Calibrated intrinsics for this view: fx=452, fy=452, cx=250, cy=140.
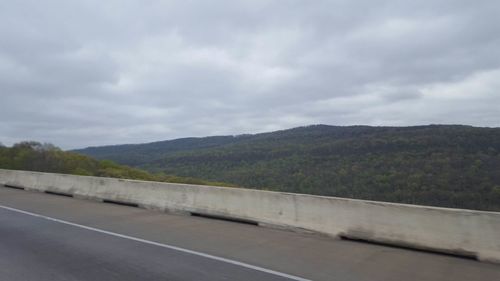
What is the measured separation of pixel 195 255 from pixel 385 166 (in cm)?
3362

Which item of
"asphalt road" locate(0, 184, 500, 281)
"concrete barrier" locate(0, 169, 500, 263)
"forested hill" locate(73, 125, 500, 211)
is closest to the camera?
"asphalt road" locate(0, 184, 500, 281)

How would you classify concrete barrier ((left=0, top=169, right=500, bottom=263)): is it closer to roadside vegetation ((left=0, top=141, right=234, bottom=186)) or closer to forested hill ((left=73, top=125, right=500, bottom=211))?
forested hill ((left=73, top=125, right=500, bottom=211))

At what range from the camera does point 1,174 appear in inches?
870

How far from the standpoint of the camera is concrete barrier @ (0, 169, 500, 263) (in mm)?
7406

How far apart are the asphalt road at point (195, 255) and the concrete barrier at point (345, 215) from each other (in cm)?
29

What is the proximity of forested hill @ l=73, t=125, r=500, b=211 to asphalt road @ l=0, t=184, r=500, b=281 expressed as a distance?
12593 millimetres

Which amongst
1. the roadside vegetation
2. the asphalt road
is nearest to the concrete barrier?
the asphalt road

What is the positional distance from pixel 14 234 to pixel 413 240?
7724 mm

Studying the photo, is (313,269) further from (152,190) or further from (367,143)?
(367,143)

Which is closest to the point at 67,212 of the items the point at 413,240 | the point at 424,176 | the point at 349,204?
the point at 349,204

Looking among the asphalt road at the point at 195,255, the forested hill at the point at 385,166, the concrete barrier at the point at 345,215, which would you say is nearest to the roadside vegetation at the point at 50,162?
the forested hill at the point at 385,166

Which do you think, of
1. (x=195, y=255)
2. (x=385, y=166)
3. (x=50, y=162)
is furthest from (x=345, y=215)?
(x=50, y=162)

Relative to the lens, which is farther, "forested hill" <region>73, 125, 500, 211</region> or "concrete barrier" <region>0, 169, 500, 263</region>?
"forested hill" <region>73, 125, 500, 211</region>

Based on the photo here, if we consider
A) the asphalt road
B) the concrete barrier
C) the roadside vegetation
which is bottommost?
the asphalt road
